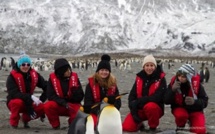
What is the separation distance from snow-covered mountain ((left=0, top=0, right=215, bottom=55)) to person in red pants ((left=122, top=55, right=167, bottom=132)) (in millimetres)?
75929

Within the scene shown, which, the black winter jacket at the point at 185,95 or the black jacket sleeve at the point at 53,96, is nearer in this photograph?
the black winter jacket at the point at 185,95

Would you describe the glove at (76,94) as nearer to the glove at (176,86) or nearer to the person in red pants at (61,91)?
the person in red pants at (61,91)

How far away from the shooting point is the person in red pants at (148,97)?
5332mm

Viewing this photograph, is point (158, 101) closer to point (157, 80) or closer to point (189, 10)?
point (157, 80)

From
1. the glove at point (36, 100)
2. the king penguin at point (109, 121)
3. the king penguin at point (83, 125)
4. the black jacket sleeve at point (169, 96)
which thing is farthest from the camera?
the glove at point (36, 100)

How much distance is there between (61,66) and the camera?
534cm

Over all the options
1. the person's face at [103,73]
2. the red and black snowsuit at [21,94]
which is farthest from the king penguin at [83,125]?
the red and black snowsuit at [21,94]

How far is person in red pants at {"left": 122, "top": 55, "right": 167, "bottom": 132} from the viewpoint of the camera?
17.5ft

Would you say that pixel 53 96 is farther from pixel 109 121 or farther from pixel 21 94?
pixel 109 121

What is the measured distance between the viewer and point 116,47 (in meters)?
84.9

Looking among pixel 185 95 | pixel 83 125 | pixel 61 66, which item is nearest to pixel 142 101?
pixel 185 95

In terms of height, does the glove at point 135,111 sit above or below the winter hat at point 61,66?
below

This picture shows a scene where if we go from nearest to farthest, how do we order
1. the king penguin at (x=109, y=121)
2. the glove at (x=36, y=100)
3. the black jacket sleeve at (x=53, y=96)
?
the king penguin at (x=109, y=121) < the black jacket sleeve at (x=53, y=96) < the glove at (x=36, y=100)

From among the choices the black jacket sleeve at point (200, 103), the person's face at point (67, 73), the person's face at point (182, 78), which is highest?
the person's face at point (67, 73)
